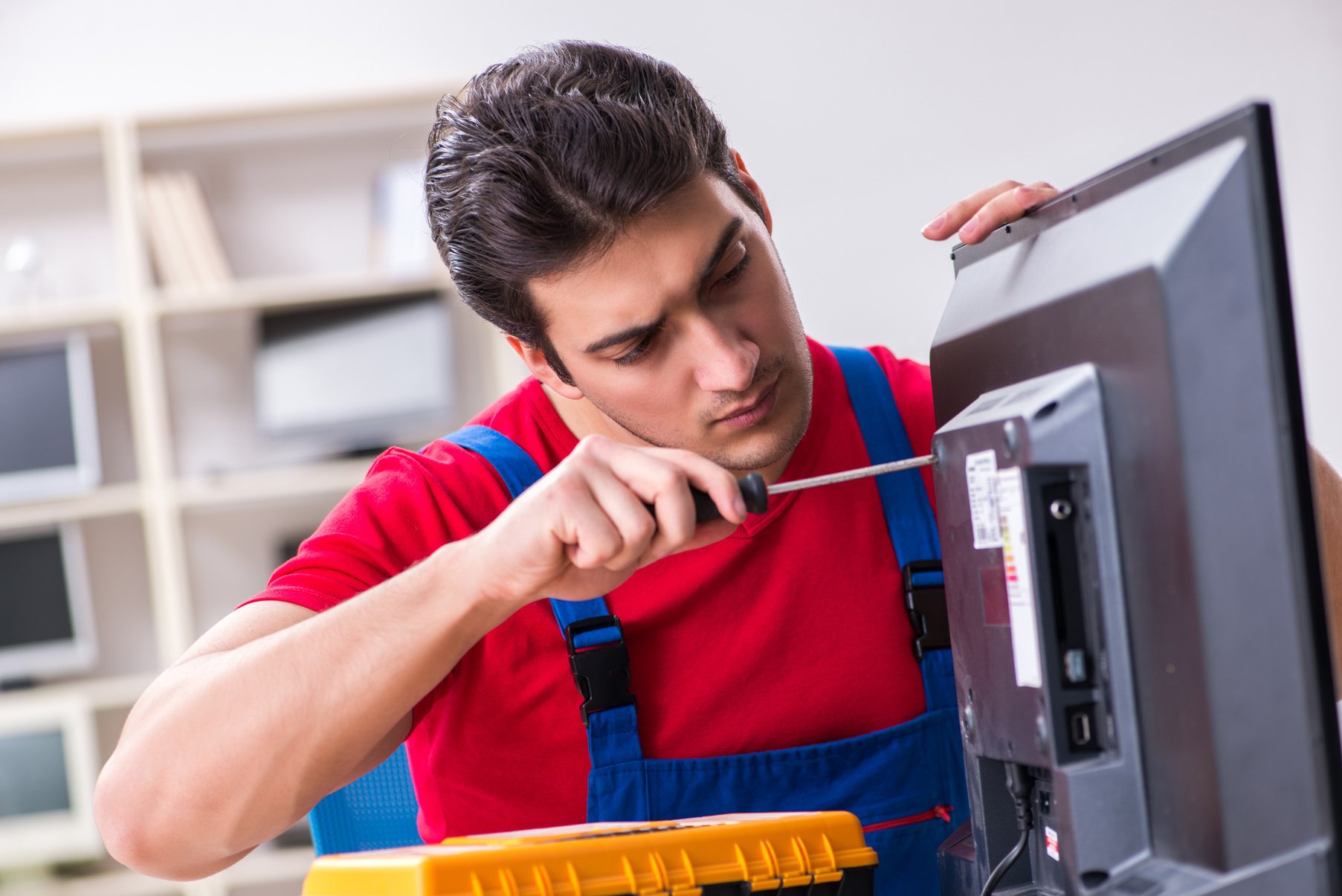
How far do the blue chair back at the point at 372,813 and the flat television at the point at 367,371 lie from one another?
5.45 feet

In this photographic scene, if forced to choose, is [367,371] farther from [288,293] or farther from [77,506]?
[77,506]

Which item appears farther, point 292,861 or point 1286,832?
point 292,861

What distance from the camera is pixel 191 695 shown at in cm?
98

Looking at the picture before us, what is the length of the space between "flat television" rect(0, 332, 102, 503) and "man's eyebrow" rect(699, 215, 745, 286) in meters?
2.09

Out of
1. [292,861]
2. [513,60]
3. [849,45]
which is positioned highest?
[849,45]

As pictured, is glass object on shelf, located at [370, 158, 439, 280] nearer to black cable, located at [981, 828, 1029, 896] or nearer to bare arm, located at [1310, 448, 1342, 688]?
bare arm, located at [1310, 448, 1342, 688]

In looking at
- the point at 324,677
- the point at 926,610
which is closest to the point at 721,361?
the point at 926,610

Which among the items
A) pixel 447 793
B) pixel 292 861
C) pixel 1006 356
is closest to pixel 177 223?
pixel 292 861

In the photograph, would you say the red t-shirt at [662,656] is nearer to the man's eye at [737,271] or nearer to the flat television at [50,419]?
the man's eye at [737,271]

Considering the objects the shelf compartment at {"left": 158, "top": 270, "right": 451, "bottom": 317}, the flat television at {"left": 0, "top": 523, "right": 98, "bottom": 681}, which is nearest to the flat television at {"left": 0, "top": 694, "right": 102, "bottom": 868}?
the flat television at {"left": 0, "top": 523, "right": 98, "bottom": 681}

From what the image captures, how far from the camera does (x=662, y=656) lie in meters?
1.20

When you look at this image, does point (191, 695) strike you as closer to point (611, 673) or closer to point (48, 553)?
point (611, 673)

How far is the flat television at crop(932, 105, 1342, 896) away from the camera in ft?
1.94

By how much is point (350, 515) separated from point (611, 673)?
302 mm
